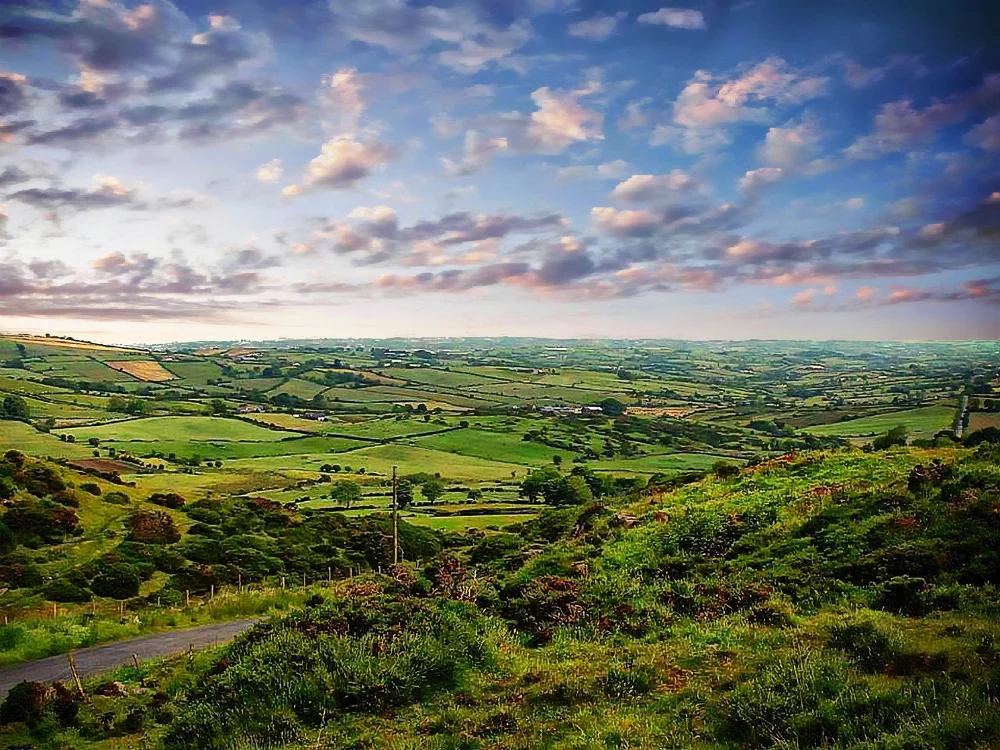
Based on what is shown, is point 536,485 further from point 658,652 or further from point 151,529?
point 658,652

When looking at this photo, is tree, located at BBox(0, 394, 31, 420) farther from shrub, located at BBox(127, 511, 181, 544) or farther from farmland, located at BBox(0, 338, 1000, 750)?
shrub, located at BBox(127, 511, 181, 544)

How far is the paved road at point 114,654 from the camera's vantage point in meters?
25.5

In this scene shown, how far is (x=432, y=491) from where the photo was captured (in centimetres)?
9919

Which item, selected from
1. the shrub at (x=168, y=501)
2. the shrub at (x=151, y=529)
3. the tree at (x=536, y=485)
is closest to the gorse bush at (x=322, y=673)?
the shrub at (x=151, y=529)

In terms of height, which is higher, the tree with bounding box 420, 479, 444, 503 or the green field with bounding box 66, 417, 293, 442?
the green field with bounding box 66, 417, 293, 442

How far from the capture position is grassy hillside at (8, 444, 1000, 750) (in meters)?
10.6

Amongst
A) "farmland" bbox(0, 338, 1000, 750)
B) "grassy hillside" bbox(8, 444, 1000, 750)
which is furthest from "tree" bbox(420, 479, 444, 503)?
"grassy hillside" bbox(8, 444, 1000, 750)

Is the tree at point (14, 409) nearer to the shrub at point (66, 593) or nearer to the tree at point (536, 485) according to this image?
the tree at point (536, 485)

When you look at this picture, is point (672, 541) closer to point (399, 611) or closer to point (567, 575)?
point (567, 575)

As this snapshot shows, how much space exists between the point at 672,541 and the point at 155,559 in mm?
37389

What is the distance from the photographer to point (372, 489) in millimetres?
103750

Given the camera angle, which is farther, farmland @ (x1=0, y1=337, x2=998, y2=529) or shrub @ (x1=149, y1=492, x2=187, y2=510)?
farmland @ (x1=0, y1=337, x2=998, y2=529)

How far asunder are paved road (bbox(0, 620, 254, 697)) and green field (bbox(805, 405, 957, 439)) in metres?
85.7

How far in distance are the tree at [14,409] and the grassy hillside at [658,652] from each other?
5665 inches
